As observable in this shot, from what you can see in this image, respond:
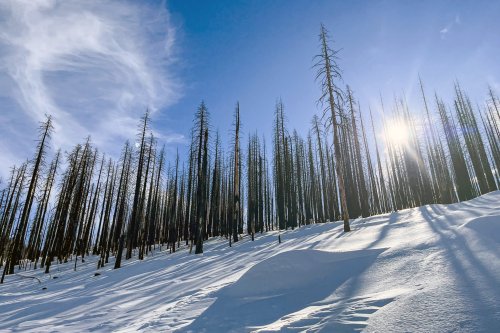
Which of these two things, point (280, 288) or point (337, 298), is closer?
point (337, 298)

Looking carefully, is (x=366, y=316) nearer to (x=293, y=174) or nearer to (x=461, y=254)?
(x=461, y=254)

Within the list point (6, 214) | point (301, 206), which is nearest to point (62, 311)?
point (301, 206)

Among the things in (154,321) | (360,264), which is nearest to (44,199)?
(154,321)

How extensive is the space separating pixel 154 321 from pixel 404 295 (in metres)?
4.13

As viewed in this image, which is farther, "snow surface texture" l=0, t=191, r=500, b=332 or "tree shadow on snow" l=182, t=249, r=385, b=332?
"tree shadow on snow" l=182, t=249, r=385, b=332

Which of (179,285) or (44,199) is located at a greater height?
(44,199)

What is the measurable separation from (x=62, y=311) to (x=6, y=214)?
85.8ft

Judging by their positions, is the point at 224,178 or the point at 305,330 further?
the point at 224,178

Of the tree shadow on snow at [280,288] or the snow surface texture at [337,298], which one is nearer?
the snow surface texture at [337,298]

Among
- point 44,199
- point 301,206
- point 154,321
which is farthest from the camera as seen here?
point 301,206

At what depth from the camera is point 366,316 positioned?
127 inches

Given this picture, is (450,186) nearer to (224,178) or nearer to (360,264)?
(224,178)

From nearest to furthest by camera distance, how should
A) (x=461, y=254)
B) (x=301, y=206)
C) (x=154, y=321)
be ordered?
(x=461, y=254)
(x=154, y=321)
(x=301, y=206)

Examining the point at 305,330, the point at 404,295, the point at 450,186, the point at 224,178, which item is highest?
the point at 224,178
